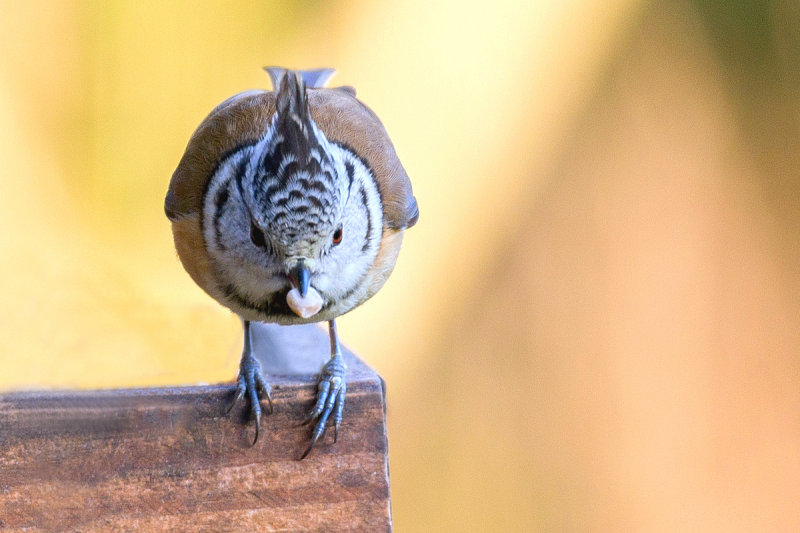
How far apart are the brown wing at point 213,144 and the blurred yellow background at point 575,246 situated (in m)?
0.84

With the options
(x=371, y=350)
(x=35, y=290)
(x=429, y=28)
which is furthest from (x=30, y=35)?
(x=371, y=350)

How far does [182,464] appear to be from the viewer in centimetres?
111

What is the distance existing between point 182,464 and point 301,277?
36 centimetres

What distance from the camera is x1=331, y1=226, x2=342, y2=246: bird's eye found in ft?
4.56

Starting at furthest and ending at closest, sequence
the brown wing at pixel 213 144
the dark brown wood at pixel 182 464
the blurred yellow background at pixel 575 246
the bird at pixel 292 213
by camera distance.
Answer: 1. the blurred yellow background at pixel 575 246
2. the brown wing at pixel 213 144
3. the bird at pixel 292 213
4. the dark brown wood at pixel 182 464

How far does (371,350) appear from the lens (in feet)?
8.81

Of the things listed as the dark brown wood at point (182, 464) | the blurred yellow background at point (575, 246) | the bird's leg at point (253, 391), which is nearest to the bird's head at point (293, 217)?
the bird's leg at point (253, 391)

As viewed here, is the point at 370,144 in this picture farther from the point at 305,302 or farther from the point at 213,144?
the point at 305,302

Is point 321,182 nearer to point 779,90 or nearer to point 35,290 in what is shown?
point 35,290

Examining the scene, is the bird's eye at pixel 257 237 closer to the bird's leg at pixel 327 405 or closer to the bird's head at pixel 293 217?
the bird's head at pixel 293 217

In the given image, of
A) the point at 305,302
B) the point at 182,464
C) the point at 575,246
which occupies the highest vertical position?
the point at 305,302

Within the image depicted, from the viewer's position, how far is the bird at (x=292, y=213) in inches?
51.3

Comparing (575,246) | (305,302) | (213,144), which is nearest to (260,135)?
(213,144)

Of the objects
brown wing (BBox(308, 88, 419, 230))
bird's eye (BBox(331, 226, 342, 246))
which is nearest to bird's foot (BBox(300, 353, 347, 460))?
bird's eye (BBox(331, 226, 342, 246))
